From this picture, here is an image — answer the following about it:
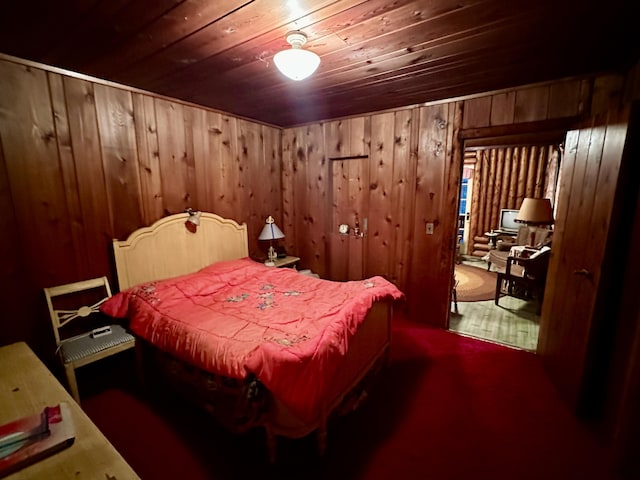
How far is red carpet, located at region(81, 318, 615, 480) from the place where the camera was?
5.05ft

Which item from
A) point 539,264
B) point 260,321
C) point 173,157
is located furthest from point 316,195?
point 539,264

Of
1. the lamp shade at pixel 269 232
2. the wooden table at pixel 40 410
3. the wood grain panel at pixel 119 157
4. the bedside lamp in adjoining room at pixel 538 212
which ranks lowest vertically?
the wooden table at pixel 40 410

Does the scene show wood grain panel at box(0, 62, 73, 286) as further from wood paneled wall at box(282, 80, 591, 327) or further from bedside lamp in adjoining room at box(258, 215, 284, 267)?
wood paneled wall at box(282, 80, 591, 327)

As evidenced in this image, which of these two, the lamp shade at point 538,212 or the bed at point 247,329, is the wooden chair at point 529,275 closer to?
the lamp shade at point 538,212

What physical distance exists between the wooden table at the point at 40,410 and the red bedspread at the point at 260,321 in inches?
22.9

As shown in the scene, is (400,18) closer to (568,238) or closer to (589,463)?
(568,238)

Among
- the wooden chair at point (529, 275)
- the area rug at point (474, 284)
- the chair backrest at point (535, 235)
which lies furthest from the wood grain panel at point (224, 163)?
the chair backrest at point (535, 235)

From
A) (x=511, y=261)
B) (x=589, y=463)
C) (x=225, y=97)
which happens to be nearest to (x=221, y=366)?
(x=589, y=463)

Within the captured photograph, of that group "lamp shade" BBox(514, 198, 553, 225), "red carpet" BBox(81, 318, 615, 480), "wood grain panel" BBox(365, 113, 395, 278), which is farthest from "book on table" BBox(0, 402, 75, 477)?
"lamp shade" BBox(514, 198, 553, 225)

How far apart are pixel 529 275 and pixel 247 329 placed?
361 centimetres

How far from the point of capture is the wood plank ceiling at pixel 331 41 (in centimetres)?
141

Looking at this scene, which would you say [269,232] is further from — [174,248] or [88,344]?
[88,344]

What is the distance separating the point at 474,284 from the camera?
4.74m

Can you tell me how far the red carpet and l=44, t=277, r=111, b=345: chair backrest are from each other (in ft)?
1.97
